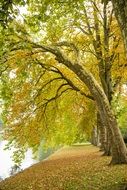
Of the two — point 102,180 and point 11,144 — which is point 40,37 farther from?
point 102,180

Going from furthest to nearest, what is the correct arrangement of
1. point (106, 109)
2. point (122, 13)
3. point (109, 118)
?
point (106, 109) → point (109, 118) → point (122, 13)

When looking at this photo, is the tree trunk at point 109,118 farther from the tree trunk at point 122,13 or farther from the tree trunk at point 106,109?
the tree trunk at point 122,13

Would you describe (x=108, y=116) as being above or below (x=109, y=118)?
above

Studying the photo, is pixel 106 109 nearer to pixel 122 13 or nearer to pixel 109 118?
pixel 109 118

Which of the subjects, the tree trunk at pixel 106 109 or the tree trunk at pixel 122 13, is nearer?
the tree trunk at pixel 122 13

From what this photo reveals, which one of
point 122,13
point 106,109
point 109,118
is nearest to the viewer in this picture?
point 122,13

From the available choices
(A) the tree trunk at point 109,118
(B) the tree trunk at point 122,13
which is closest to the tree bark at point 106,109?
(A) the tree trunk at point 109,118

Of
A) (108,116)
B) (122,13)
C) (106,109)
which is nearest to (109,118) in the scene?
(108,116)

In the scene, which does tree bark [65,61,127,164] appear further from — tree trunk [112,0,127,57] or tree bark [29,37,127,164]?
tree trunk [112,0,127,57]

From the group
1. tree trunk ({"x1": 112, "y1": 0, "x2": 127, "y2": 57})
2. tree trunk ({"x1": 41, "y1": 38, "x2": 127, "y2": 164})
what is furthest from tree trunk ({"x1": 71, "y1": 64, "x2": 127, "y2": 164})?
tree trunk ({"x1": 112, "y1": 0, "x2": 127, "y2": 57})

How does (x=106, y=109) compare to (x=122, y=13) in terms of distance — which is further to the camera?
(x=106, y=109)

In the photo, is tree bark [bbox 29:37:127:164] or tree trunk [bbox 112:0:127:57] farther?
tree bark [bbox 29:37:127:164]

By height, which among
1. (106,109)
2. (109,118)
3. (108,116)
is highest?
(106,109)

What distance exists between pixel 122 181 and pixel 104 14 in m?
14.6
